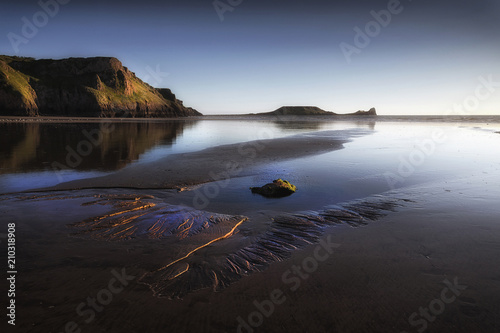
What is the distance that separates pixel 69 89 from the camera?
114688 mm

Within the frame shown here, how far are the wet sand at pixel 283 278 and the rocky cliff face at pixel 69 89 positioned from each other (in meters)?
105

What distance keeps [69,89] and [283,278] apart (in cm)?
14188

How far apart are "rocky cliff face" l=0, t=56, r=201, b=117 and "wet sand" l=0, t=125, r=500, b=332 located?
105 m

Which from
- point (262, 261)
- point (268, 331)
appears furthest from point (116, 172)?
point (268, 331)

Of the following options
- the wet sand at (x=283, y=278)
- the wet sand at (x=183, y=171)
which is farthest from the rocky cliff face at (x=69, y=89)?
the wet sand at (x=283, y=278)

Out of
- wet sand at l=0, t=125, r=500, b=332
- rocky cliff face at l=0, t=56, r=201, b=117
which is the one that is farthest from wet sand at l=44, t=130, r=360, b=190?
rocky cliff face at l=0, t=56, r=201, b=117

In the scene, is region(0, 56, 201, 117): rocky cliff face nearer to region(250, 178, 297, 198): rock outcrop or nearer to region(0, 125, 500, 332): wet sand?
region(250, 178, 297, 198): rock outcrop

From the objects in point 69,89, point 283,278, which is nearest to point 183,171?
point 283,278

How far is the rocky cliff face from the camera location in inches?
3287

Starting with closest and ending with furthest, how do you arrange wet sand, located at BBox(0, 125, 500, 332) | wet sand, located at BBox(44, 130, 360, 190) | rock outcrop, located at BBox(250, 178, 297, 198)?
wet sand, located at BBox(0, 125, 500, 332), rock outcrop, located at BBox(250, 178, 297, 198), wet sand, located at BBox(44, 130, 360, 190)

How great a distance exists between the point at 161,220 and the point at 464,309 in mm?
6562

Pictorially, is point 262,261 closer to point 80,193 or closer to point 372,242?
point 372,242

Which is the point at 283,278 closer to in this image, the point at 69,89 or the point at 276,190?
the point at 276,190

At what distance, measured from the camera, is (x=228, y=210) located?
26.5 ft
